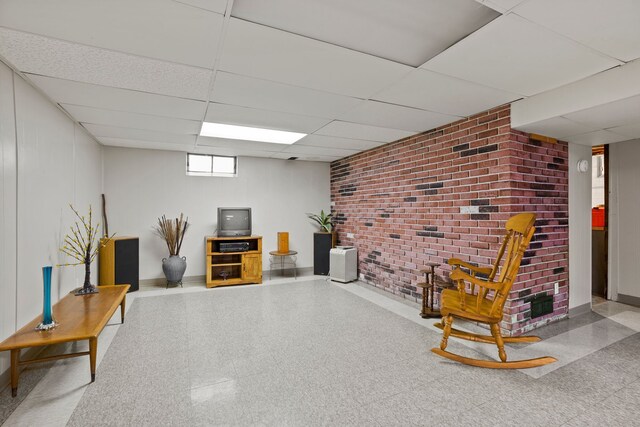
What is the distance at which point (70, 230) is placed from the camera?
144 inches

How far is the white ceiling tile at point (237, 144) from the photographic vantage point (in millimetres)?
4770

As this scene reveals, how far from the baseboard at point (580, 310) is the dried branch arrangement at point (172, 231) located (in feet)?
19.7

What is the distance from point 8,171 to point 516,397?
4.17 meters

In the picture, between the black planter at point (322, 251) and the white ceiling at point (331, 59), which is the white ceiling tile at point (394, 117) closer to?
the white ceiling at point (331, 59)

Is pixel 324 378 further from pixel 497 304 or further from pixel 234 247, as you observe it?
pixel 234 247

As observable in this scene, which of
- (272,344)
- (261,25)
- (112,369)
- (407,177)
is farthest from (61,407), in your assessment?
(407,177)

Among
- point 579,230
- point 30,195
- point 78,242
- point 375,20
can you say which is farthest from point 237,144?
point 579,230

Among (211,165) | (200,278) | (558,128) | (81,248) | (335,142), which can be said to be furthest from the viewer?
(211,165)

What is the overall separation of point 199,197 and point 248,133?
215cm

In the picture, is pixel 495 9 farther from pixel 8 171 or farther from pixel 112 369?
pixel 112 369

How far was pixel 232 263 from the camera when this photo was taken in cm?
570

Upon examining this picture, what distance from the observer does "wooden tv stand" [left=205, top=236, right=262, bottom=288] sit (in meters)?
5.39

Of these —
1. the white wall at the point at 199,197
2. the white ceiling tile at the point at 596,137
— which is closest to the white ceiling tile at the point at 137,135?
the white wall at the point at 199,197

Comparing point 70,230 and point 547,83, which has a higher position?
point 547,83
